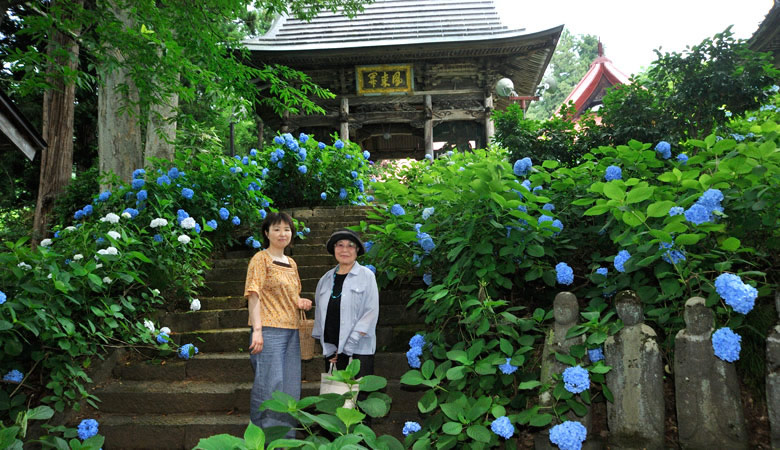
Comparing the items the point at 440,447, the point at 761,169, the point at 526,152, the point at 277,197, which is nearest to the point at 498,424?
the point at 440,447

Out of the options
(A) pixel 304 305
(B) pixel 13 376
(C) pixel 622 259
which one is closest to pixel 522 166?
(C) pixel 622 259

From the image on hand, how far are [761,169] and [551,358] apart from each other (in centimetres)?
116

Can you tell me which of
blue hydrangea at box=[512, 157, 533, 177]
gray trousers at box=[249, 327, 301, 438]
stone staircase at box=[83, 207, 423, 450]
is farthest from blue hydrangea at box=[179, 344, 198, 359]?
blue hydrangea at box=[512, 157, 533, 177]

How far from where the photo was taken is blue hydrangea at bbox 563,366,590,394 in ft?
6.30

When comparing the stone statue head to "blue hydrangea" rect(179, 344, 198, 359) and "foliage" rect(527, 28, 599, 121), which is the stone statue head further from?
"foliage" rect(527, 28, 599, 121)

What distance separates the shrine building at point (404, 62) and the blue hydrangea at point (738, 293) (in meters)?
10.3

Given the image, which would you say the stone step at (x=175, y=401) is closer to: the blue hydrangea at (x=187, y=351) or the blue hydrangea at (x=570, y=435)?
the blue hydrangea at (x=187, y=351)

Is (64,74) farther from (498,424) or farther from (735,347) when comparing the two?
(735,347)

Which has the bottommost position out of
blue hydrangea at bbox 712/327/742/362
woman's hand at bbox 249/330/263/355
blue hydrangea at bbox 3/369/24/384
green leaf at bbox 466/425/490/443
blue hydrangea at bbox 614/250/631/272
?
green leaf at bbox 466/425/490/443

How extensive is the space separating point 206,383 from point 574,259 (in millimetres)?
2708

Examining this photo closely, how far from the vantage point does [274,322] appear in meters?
2.72

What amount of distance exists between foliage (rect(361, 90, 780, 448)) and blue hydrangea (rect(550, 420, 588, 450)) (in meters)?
0.08

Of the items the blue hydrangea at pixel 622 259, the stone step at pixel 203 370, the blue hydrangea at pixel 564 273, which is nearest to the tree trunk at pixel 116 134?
the stone step at pixel 203 370

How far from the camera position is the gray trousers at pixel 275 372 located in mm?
2625
